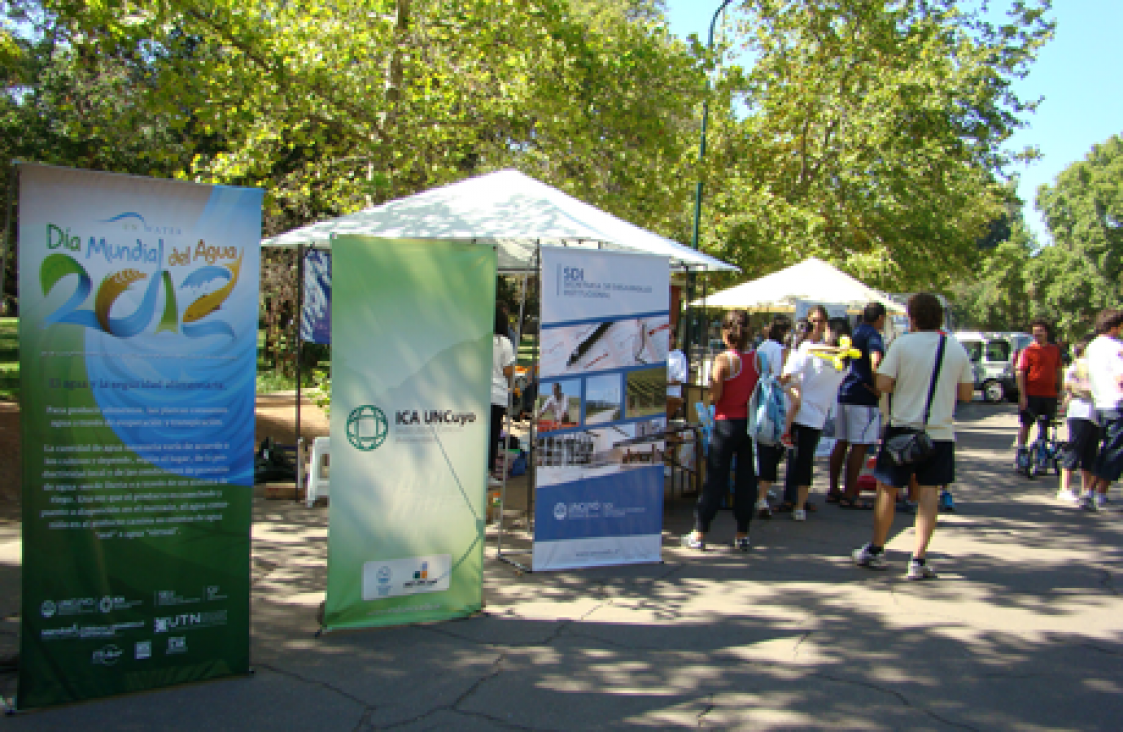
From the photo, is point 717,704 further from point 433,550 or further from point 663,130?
point 663,130

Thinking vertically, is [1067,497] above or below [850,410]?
below

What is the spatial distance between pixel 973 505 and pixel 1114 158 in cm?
4984

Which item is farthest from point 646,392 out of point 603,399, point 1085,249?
point 1085,249

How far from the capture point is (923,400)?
18.9ft

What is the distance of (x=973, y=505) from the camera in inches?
358

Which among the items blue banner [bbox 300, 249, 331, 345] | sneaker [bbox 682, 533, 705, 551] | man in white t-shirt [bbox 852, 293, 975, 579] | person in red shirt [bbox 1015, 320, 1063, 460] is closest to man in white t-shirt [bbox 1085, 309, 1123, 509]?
person in red shirt [bbox 1015, 320, 1063, 460]

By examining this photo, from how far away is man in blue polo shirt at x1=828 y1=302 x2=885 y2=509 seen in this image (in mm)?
8234

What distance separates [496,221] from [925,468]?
12.7 feet

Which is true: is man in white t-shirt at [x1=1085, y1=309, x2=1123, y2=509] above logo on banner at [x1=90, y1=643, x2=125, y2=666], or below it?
above

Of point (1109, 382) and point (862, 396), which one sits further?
point (1109, 382)

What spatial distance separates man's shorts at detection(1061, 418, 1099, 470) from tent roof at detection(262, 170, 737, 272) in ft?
15.3

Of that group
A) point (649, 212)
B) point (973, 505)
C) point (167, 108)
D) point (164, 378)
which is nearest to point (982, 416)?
point (649, 212)

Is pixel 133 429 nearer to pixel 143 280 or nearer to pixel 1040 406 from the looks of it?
pixel 143 280

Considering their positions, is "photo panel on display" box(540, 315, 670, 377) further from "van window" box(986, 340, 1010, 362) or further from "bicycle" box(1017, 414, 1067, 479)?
"van window" box(986, 340, 1010, 362)
